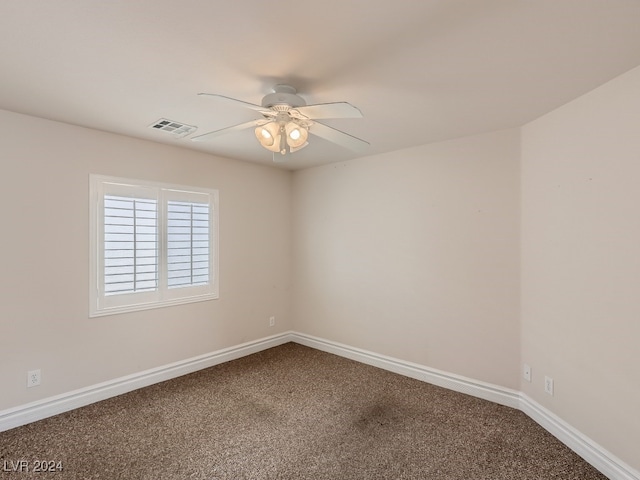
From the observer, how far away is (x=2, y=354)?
247cm

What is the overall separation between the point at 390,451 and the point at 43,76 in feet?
11.0

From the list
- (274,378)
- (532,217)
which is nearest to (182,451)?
(274,378)

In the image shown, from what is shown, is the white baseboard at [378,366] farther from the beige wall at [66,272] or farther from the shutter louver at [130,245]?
the shutter louver at [130,245]

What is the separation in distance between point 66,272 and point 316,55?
8.98 ft

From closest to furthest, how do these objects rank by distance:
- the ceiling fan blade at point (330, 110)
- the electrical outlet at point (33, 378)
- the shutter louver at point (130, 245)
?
1. the ceiling fan blade at point (330, 110)
2. the electrical outlet at point (33, 378)
3. the shutter louver at point (130, 245)

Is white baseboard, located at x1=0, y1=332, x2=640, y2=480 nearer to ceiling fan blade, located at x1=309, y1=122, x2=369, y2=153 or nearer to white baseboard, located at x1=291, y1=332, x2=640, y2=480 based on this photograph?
white baseboard, located at x1=291, y1=332, x2=640, y2=480

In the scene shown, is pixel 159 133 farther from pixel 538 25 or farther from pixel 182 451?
pixel 538 25

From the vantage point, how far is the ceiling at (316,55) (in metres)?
1.41

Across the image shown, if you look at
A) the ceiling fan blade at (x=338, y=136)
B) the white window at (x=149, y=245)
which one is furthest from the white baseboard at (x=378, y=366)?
the ceiling fan blade at (x=338, y=136)

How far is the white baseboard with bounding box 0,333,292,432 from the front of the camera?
2518 mm

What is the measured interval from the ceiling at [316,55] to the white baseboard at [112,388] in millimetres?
2371

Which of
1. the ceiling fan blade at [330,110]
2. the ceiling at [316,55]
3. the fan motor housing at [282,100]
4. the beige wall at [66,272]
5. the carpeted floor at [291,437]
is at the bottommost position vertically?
the carpeted floor at [291,437]
